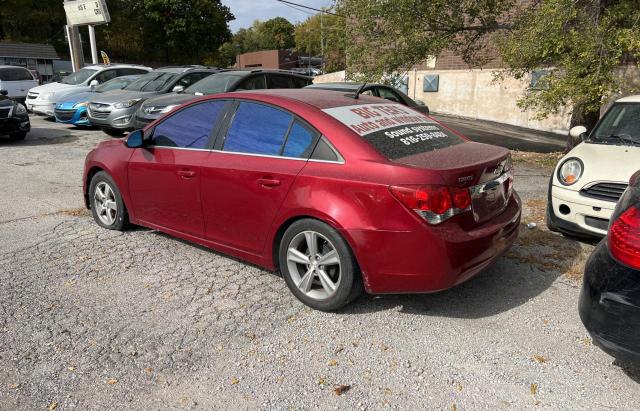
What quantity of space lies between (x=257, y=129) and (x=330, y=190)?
3.07 ft

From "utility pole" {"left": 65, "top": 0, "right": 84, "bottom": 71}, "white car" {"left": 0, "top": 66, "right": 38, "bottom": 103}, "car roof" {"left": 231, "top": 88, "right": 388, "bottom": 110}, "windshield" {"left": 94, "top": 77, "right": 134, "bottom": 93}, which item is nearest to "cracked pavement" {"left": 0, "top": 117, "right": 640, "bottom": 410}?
"car roof" {"left": 231, "top": 88, "right": 388, "bottom": 110}

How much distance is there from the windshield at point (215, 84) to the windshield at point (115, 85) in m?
3.34

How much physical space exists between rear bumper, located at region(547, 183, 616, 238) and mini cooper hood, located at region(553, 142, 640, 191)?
0.34ft

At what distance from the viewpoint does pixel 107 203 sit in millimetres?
5211

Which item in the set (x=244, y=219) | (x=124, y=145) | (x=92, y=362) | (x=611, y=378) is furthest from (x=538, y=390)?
(x=124, y=145)

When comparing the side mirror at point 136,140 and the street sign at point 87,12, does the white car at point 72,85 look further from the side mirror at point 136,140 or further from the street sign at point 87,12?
the side mirror at point 136,140

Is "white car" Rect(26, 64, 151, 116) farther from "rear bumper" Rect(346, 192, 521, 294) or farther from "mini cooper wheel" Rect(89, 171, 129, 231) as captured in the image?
"rear bumper" Rect(346, 192, 521, 294)

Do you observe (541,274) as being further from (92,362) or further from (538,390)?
(92,362)

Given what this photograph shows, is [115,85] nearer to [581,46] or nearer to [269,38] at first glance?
[581,46]

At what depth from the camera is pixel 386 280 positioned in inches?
130

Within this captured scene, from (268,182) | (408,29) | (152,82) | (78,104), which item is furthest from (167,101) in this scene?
(268,182)

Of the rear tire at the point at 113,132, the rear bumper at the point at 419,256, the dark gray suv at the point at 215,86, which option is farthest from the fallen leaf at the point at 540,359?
the rear tire at the point at 113,132

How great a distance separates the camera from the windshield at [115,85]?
13.5 metres

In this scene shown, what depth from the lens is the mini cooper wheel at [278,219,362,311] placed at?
3.38 meters
